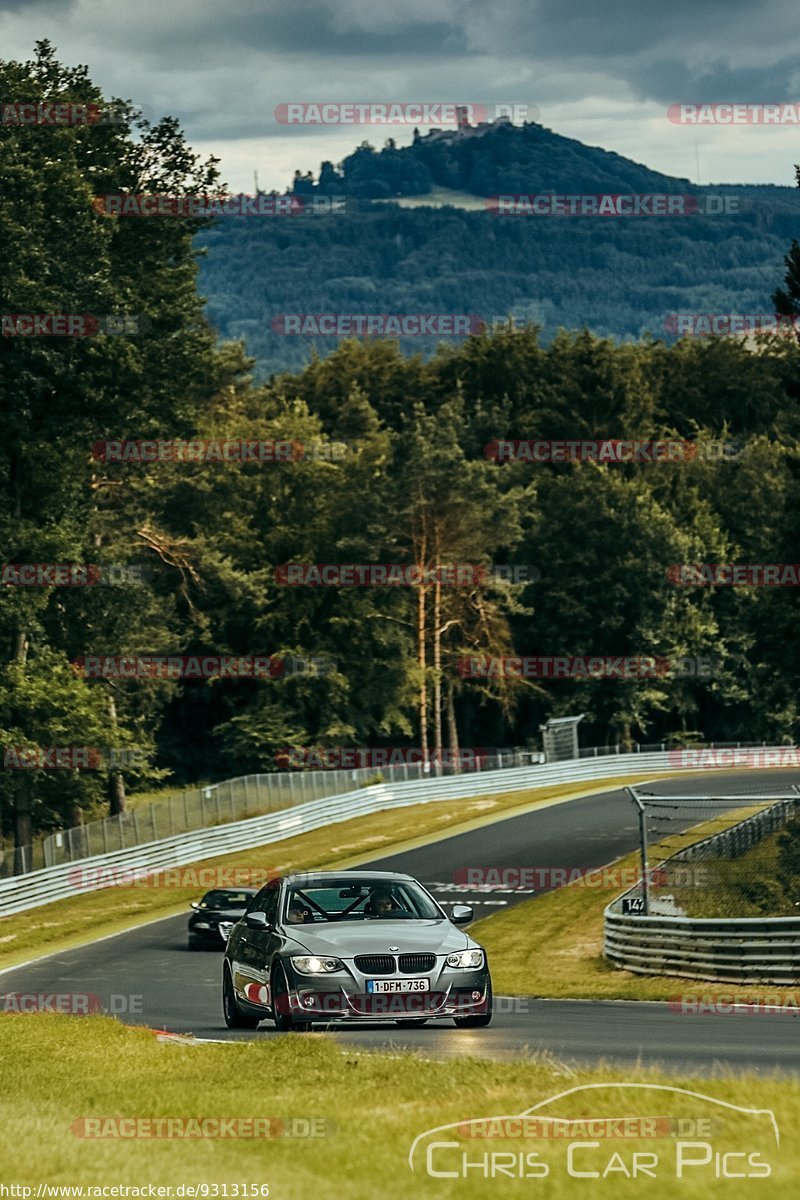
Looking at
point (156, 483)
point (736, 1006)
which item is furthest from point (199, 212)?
point (736, 1006)

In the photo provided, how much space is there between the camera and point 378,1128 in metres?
8.64

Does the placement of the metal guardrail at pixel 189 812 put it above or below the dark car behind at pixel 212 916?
below

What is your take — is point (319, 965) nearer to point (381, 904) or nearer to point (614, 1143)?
point (381, 904)

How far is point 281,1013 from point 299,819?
138ft

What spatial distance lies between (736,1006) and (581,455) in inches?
3027

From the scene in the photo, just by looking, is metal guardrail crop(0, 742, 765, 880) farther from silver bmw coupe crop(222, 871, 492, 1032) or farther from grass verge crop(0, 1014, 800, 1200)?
grass verge crop(0, 1014, 800, 1200)

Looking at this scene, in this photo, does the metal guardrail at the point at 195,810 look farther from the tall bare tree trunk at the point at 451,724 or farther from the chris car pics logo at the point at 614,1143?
the chris car pics logo at the point at 614,1143

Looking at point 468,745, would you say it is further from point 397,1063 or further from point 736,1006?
point 397,1063

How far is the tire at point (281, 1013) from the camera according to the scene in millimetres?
15664

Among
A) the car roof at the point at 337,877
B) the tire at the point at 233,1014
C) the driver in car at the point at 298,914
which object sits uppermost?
the car roof at the point at 337,877

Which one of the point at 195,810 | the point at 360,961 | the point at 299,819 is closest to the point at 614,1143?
the point at 360,961

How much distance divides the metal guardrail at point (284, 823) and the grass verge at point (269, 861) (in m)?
0.44

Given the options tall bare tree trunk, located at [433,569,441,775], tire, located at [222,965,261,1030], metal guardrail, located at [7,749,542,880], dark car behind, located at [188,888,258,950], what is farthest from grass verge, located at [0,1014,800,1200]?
tall bare tree trunk, located at [433,569,441,775]

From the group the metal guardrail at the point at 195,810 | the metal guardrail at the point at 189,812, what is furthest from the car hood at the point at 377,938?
the metal guardrail at the point at 195,810
